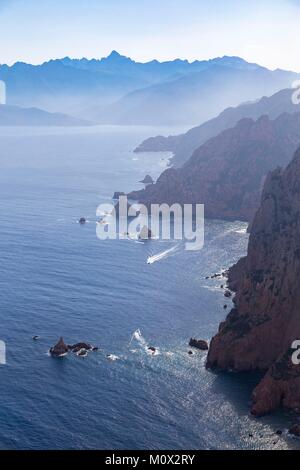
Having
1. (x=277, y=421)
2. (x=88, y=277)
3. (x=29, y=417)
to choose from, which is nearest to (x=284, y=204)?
(x=88, y=277)

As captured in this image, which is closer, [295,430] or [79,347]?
[295,430]

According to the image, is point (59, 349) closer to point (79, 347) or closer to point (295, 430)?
point (79, 347)

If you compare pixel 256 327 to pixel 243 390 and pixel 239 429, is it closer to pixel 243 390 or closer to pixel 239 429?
pixel 243 390

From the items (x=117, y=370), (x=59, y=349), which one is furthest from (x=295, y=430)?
(x=59, y=349)

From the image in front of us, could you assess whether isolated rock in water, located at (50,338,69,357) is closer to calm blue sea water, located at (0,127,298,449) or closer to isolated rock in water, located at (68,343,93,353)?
isolated rock in water, located at (68,343,93,353)

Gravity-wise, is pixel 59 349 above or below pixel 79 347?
above

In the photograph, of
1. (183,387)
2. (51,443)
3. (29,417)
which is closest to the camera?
(51,443)

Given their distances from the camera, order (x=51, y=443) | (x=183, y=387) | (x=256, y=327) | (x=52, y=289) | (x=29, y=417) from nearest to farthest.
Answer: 1. (x=51, y=443)
2. (x=29, y=417)
3. (x=183, y=387)
4. (x=256, y=327)
5. (x=52, y=289)

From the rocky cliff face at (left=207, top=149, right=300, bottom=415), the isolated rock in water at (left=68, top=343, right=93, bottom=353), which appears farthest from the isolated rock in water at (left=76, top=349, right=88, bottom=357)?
the rocky cliff face at (left=207, top=149, right=300, bottom=415)
